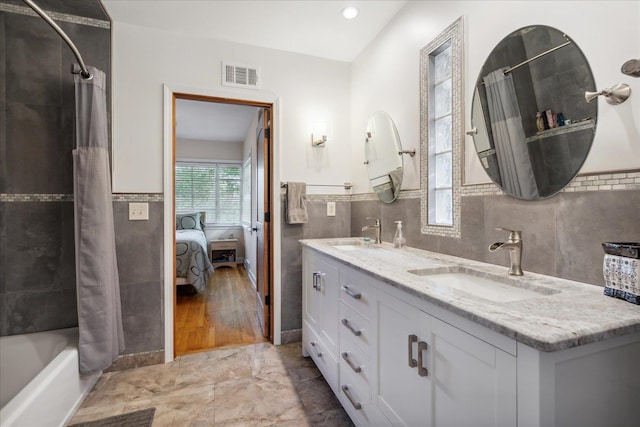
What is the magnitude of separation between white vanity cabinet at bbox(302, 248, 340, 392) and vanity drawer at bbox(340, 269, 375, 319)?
0.35 ft

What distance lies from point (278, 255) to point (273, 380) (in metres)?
0.97

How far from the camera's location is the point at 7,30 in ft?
6.68

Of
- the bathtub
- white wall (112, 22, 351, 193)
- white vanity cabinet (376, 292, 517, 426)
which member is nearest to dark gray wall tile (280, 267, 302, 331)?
white wall (112, 22, 351, 193)

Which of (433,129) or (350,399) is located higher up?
(433,129)

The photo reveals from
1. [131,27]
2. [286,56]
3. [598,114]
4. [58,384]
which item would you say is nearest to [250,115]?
[286,56]

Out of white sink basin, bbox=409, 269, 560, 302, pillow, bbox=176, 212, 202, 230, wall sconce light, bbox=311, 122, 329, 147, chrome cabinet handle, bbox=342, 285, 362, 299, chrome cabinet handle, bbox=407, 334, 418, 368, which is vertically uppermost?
wall sconce light, bbox=311, 122, 329, 147

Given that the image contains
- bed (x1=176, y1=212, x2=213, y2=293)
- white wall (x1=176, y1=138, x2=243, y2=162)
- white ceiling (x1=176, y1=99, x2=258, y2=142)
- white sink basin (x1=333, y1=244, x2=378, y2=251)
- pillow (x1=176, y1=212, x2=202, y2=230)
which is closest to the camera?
white sink basin (x1=333, y1=244, x2=378, y2=251)

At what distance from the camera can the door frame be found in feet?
7.75

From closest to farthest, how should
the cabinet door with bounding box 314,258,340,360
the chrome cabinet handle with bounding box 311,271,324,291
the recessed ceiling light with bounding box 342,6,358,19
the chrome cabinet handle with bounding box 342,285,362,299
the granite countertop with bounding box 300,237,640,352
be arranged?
the granite countertop with bounding box 300,237,640,352 → the chrome cabinet handle with bounding box 342,285,362,299 → the cabinet door with bounding box 314,258,340,360 → the chrome cabinet handle with bounding box 311,271,324,291 → the recessed ceiling light with bounding box 342,6,358,19

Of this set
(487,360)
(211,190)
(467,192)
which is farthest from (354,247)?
(211,190)

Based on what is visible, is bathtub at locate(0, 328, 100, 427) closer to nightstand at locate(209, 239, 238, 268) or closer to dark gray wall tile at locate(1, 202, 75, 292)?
dark gray wall tile at locate(1, 202, 75, 292)

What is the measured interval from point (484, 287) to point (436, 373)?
1.61 ft

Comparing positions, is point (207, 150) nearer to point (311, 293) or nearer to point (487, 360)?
point (311, 293)

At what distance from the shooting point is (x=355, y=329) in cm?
154
